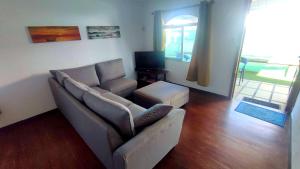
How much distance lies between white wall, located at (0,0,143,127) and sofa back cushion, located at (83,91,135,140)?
6.63 feet

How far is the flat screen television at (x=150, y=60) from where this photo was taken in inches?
154

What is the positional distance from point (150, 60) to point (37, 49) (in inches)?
96.6

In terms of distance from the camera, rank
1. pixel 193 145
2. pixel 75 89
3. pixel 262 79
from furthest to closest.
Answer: pixel 262 79, pixel 193 145, pixel 75 89

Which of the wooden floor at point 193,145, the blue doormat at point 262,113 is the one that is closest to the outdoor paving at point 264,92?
the blue doormat at point 262,113

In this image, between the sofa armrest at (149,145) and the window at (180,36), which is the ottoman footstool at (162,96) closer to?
the sofa armrest at (149,145)

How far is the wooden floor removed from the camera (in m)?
1.69

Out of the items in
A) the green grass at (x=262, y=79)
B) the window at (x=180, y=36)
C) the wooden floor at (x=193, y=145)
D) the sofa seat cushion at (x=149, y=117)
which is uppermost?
the window at (x=180, y=36)

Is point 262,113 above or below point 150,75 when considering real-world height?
below

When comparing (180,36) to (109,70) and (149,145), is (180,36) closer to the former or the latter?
(109,70)

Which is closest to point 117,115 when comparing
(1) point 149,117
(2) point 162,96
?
(1) point 149,117

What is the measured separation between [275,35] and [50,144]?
22.1ft

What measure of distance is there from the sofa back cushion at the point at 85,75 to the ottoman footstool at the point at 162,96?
0.96 m

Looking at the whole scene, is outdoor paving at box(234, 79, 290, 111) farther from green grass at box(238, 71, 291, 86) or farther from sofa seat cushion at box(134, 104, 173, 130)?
sofa seat cushion at box(134, 104, 173, 130)

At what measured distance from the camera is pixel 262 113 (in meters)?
2.57
